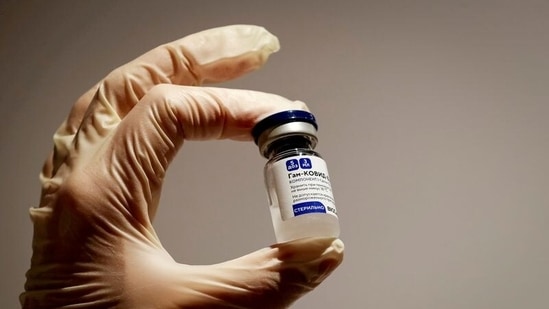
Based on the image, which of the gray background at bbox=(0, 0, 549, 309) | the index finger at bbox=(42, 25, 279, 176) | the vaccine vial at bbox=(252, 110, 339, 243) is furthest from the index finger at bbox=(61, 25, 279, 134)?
the gray background at bbox=(0, 0, 549, 309)

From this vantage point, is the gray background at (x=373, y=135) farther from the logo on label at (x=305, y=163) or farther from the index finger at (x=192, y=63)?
the logo on label at (x=305, y=163)

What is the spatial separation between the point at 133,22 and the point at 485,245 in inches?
28.1

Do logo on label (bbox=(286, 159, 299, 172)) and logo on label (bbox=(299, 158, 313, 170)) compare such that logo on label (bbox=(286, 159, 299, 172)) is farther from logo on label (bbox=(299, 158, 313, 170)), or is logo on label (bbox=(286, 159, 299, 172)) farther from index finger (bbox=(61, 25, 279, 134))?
index finger (bbox=(61, 25, 279, 134))

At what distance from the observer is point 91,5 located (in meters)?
1.09

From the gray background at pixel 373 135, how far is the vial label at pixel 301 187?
0.38 meters

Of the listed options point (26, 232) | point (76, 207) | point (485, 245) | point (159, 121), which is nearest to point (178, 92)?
point (159, 121)

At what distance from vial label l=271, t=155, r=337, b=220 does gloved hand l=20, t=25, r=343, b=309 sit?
0.13ft

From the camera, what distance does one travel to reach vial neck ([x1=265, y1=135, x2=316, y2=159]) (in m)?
0.61

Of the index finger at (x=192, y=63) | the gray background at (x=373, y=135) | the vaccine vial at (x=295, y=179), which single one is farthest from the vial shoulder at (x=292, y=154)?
the gray background at (x=373, y=135)

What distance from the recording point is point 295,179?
57 cm

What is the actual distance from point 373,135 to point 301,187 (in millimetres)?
470

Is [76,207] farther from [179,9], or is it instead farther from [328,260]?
[179,9]

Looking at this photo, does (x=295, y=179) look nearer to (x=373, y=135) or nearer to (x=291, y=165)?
(x=291, y=165)

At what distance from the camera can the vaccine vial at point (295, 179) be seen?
1.86ft
